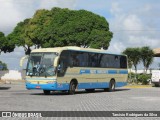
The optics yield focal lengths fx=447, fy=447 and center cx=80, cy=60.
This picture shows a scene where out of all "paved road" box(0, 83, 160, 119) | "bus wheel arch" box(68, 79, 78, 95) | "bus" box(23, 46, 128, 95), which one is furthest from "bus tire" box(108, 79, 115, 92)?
"paved road" box(0, 83, 160, 119)

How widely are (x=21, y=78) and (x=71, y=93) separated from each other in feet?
138

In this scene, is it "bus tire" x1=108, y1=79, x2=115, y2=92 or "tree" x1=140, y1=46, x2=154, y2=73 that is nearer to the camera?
"bus tire" x1=108, y1=79, x2=115, y2=92

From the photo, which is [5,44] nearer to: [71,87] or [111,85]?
[111,85]

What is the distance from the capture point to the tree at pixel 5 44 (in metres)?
74.6

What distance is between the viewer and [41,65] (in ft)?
90.6

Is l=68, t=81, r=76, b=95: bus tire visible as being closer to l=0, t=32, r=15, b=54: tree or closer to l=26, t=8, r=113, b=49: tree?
l=26, t=8, r=113, b=49: tree

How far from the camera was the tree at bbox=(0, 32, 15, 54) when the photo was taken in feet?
245

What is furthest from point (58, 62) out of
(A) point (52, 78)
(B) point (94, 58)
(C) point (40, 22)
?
(C) point (40, 22)

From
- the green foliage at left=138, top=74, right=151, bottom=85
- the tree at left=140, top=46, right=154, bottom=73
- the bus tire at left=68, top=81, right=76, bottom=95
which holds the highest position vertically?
the tree at left=140, top=46, right=154, bottom=73

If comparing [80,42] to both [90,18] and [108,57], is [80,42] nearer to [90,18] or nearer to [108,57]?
[90,18]

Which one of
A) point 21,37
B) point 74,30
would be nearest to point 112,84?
point 74,30

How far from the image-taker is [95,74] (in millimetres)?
31578

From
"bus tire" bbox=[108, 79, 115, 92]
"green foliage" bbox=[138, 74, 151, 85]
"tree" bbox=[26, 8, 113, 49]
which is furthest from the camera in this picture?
"tree" bbox=[26, 8, 113, 49]

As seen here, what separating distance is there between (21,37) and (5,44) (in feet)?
13.5
